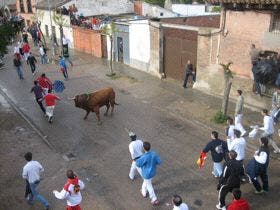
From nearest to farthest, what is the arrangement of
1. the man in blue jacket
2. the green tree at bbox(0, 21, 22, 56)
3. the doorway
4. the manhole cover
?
the man in blue jacket < the manhole cover < the green tree at bbox(0, 21, 22, 56) < the doorway

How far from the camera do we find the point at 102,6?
34281 mm

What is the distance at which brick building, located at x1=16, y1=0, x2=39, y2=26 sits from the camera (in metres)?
39.7

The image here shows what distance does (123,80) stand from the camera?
2058 centimetres

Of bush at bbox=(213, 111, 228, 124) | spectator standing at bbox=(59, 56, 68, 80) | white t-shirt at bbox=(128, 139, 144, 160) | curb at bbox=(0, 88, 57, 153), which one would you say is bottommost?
curb at bbox=(0, 88, 57, 153)

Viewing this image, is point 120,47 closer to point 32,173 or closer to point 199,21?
point 199,21

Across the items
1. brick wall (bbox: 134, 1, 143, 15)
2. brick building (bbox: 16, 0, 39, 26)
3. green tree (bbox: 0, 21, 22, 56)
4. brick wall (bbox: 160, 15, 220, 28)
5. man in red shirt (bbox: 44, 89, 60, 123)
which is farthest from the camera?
brick building (bbox: 16, 0, 39, 26)

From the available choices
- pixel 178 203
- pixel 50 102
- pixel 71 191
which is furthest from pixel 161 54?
pixel 178 203

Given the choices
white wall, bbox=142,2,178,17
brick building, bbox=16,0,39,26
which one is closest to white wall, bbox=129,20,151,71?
white wall, bbox=142,2,178,17

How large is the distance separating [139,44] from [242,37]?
307 inches

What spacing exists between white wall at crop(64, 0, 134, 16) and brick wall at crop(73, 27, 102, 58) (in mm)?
3961

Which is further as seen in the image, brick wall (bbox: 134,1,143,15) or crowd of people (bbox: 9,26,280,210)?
brick wall (bbox: 134,1,143,15)

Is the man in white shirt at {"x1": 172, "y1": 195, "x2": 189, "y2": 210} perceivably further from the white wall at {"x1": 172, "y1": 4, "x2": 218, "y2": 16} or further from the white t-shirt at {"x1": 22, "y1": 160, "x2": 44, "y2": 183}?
the white wall at {"x1": 172, "y1": 4, "x2": 218, "y2": 16}

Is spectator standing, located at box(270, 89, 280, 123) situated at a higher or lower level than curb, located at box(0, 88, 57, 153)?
higher

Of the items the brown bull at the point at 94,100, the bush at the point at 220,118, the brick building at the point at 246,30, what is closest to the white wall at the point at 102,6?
the brick building at the point at 246,30
